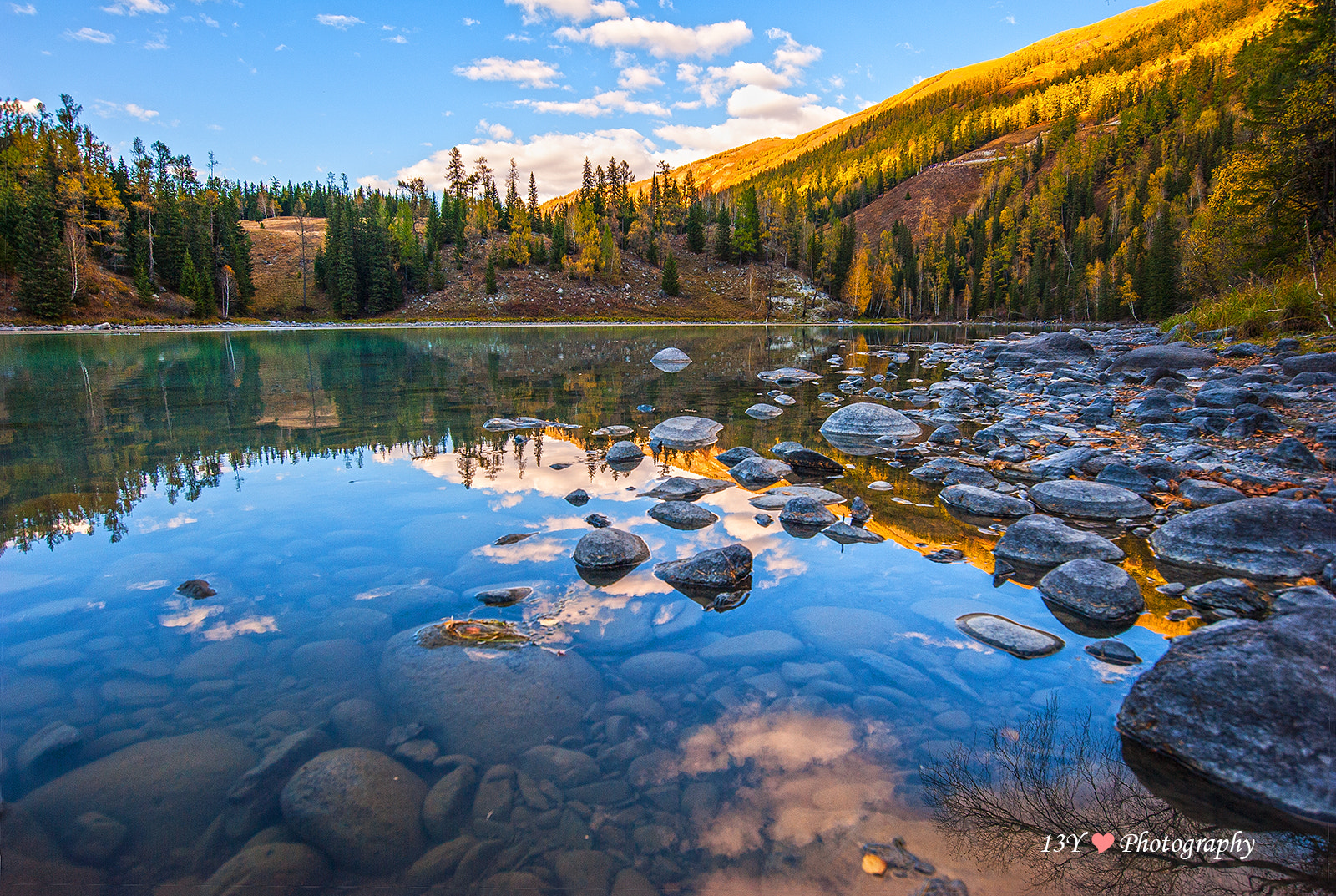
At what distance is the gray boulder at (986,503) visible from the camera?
610 centimetres

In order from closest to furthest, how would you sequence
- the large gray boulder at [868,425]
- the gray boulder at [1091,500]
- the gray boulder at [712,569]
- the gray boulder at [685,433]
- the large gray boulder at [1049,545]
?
the gray boulder at [712,569] < the large gray boulder at [1049,545] < the gray boulder at [1091,500] < the gray boulder at [685,433] < the large gray boulder at [868,425]

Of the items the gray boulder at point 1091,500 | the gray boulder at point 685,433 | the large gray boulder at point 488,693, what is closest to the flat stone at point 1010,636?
the large gray boulder at point 488,693

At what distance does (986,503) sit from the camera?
20.3ft

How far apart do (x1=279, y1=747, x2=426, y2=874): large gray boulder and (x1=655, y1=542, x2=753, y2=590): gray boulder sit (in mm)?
2399

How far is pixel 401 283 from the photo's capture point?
84562 mm

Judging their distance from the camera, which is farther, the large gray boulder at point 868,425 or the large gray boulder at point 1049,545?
the large gray boulder at point 868,425

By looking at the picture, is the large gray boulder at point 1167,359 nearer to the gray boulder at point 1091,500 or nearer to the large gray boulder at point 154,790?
the gray boulder at point 1091,500

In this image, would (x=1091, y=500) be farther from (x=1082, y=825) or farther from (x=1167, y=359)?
(x=1167, y=359)

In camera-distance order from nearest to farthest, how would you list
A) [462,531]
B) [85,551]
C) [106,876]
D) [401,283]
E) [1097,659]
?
1. [106,876]
2. [1097,659]
3. [85,551]
4. [462,531]
5. [401,283]

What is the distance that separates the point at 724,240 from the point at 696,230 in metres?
5.73

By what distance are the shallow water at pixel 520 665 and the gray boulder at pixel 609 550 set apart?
13cm

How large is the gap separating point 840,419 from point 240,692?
30.6 ft

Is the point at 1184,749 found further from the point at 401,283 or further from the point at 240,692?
the point at 401,283

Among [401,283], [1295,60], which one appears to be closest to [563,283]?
[401,283]
